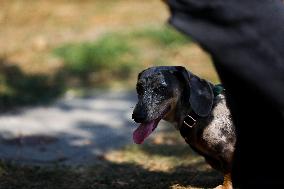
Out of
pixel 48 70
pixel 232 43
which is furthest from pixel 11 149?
pixel 232 43

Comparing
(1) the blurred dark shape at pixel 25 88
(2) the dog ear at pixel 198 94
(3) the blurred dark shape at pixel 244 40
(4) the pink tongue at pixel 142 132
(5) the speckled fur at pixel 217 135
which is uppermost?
(3) the blurred dark shape at pixel 244 40

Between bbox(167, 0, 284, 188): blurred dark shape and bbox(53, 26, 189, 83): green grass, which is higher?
bbox(167, 0, 284, 188): blurred dark shape

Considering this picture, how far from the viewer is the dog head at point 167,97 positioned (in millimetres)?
4098

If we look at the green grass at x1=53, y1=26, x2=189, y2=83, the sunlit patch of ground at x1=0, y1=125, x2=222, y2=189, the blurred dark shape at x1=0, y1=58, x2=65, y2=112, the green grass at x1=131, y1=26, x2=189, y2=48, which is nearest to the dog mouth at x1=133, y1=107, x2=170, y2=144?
the sunlit patch of ground at x1=0, y1=125, x2=222, y2=189

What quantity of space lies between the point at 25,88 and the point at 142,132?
4677mm

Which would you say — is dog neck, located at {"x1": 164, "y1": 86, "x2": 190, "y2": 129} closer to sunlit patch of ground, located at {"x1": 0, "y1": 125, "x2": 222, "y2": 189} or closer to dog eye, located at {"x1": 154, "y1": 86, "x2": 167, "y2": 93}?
dog eye, located at {"x1": 154, "y1": 86, "x2": 167, "y2": 93}

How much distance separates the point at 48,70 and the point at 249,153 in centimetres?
662

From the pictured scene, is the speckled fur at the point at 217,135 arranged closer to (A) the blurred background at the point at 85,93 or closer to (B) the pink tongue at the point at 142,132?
(B) the pink tongue at the point at 142,132

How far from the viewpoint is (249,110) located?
2977 mm

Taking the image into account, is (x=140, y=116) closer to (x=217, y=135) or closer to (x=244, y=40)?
(x=217, y=135)

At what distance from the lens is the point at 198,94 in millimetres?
4145

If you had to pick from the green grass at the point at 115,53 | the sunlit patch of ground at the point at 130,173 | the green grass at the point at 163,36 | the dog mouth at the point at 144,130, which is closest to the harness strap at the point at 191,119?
the dog mouth at the point at 144,130

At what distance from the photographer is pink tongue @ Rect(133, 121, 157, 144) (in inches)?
159

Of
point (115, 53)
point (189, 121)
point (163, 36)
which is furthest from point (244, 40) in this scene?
point (163, 36)
